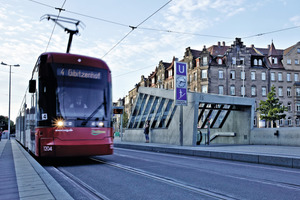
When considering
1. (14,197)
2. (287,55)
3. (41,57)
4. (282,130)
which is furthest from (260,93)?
(14,197)

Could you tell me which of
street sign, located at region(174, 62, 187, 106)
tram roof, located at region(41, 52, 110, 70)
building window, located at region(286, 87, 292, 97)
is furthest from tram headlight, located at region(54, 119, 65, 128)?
building window, located at region(286, 87, 292, 97)

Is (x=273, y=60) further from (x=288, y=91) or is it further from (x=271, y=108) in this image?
(x=271, y=108)

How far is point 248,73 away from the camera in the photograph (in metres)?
57.6

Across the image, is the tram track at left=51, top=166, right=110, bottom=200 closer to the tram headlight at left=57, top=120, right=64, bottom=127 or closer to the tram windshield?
the tram headlight at left=57, top=120, right=64, bottom=127

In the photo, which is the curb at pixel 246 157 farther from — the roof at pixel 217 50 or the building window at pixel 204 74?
the roof at pixel 217 50

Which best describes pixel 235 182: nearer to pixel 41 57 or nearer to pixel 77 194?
pixel 77 194

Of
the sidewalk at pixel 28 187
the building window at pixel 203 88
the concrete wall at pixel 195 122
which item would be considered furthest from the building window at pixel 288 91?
the sidewalk at pixel 28 187

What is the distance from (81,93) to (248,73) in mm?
52757

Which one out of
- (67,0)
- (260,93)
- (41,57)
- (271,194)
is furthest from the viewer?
(260,93)

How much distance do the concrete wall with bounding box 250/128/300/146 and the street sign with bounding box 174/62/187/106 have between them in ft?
22.5

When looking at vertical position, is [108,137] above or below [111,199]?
above

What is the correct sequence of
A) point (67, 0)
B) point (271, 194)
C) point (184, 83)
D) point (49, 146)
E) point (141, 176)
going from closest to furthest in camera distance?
1. point (271, 194)
2. point (141, 176)
3. point (49, 146)
4. point (67, 0)
5. point (184, 83)

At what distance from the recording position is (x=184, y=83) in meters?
18.7

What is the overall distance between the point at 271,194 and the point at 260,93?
55.9 m
